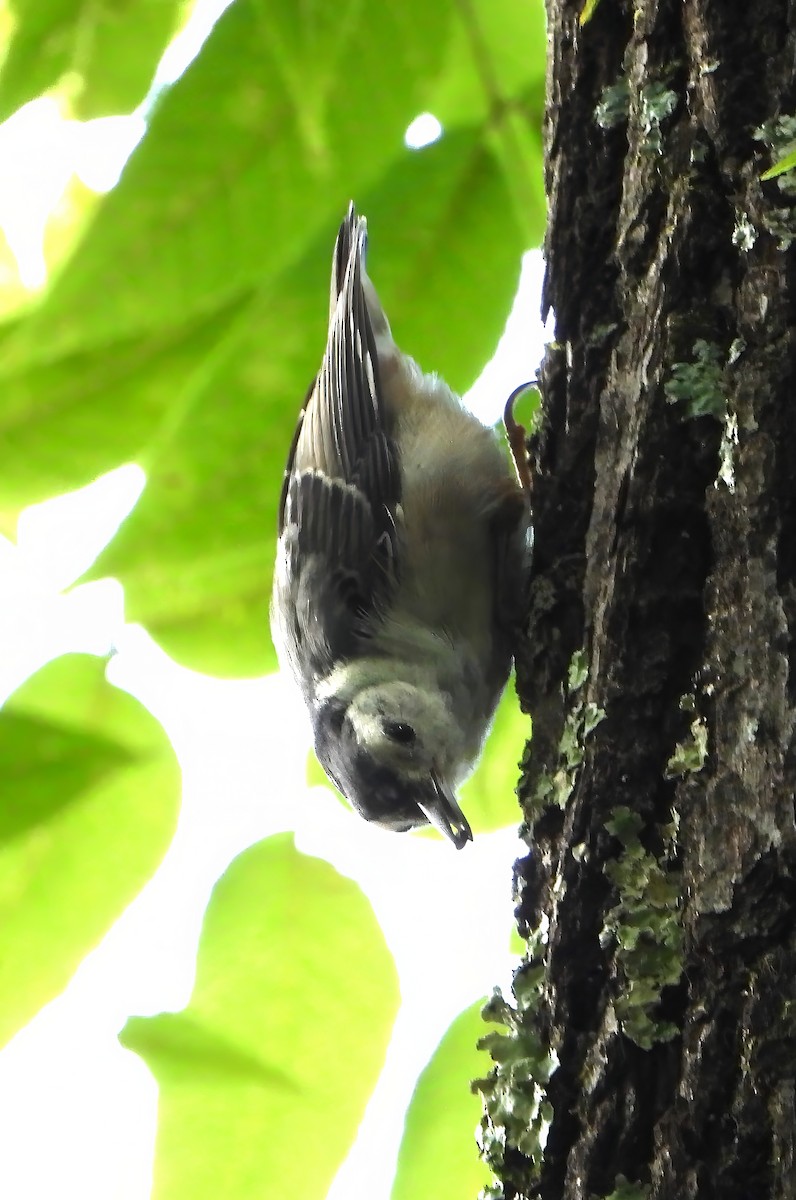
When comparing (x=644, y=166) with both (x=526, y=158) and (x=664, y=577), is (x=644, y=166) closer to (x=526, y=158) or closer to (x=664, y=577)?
(x=526, y=158)

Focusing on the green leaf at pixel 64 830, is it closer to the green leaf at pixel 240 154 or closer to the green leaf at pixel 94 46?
the green leaf at pixel 240 154

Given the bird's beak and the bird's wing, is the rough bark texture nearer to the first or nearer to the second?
the bird's beak

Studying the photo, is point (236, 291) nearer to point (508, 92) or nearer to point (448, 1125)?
point (508, 92)

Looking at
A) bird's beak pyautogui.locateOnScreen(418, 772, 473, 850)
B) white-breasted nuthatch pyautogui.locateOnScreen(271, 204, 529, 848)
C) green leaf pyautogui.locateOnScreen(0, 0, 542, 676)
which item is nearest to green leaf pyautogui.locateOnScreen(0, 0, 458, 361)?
green leaf pyautogui.locateOnScreen(0, 0, 542, 676)

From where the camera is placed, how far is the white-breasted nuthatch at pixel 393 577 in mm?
2389

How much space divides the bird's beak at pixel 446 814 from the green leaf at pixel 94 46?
46.0 inches

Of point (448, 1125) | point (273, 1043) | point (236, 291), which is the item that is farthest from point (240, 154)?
point (448, 1125)

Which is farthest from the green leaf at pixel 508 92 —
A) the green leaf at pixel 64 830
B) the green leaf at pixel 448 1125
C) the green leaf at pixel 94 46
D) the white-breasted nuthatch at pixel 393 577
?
the green leaf at pixel 448 1125

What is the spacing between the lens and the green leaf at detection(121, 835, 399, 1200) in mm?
1409

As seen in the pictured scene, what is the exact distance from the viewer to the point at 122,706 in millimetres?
1604

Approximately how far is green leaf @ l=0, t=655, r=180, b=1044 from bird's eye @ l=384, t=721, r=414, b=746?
2.87 ft

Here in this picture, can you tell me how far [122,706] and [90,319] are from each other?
1.59 ft

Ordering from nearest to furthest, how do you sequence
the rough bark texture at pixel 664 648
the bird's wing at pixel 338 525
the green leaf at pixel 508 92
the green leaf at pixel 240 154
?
the rough bark texture at pixel 664 648
the green leaf at pixel 240 154
the green leaf at pixel 508 92
the bird's wing at pixel 338 525

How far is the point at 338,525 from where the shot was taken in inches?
104
